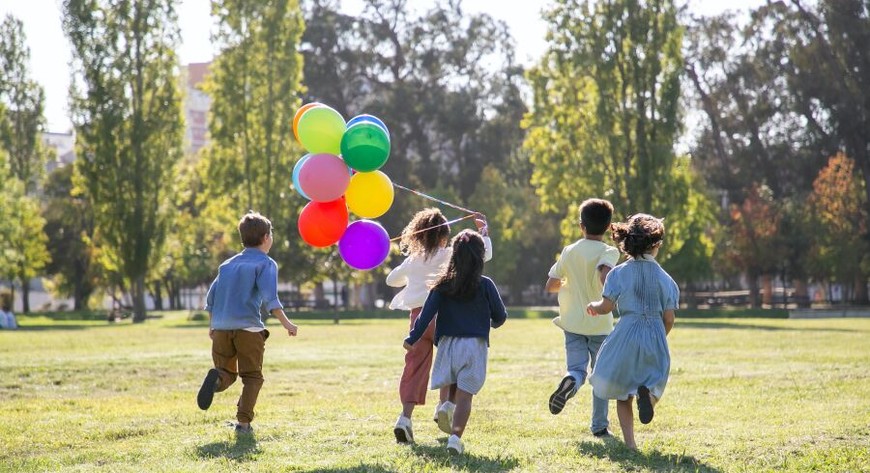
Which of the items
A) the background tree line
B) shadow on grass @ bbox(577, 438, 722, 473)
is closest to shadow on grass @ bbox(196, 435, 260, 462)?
shadow on grass @ bbox(577, 438, 722, 473)

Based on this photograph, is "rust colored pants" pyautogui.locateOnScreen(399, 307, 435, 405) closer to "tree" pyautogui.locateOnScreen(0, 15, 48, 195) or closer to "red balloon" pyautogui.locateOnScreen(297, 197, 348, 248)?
"red balloon" pyautogui.locateOnScreen(297, 197, 348, 248)

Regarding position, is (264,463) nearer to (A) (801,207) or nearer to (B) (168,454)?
(B) (168,454)

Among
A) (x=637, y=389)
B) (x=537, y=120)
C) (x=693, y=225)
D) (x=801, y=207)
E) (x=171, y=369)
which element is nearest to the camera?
(x=637, y=389)

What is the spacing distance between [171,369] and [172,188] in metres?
30.3

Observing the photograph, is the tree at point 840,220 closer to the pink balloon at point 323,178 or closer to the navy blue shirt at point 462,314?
the pink balloon at point 323,178

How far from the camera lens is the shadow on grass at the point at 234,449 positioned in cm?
745

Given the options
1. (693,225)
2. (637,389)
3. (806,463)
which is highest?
(693,225)

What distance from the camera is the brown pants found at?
28.5 ft

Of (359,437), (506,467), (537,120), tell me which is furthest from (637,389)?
(537,120)

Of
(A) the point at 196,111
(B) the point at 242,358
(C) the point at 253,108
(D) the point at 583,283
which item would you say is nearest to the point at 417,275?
(D) the point at 583,283

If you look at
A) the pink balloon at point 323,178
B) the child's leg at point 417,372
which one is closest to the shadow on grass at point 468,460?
the child's leg at point 417,372

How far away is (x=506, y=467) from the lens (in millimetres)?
6906

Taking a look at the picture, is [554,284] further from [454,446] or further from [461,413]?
[454,446]

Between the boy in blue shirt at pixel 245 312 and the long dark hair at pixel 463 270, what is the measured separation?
1499 mm
